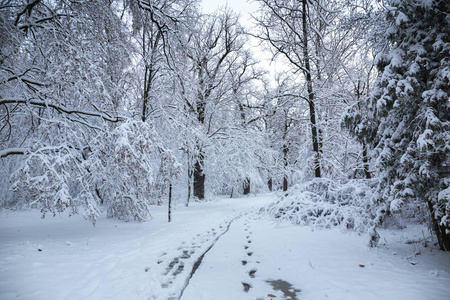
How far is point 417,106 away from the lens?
3865mm

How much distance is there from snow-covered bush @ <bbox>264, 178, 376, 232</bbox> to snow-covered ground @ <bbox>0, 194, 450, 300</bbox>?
0.52 meters

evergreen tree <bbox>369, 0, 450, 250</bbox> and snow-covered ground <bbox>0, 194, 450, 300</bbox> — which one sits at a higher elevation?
evergreen tree <bbox>369, 0, 450, 250</bbox>

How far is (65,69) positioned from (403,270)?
7086 millimetres

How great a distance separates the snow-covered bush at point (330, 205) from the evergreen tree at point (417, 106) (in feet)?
7.67

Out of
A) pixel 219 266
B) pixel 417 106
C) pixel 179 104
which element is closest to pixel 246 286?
pixel 219 266

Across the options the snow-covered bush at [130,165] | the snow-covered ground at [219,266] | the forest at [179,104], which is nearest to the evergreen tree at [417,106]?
the forest at [179,104]

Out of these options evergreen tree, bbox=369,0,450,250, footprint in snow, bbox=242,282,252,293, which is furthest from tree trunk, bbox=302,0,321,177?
footprint in snow, bbox=242,282,252,293

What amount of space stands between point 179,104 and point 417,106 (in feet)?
26.4

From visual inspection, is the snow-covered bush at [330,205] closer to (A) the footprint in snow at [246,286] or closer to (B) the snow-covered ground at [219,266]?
(B) the snow-covered ground at [219,266]

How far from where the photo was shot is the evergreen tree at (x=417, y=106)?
343 cm

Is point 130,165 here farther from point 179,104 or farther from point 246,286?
point 179,104

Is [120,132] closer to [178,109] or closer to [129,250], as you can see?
[129,250]

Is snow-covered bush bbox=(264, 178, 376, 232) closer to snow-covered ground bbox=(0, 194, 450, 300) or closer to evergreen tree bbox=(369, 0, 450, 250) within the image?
snow-covered ground bbox=(0, 194, 450, 300)

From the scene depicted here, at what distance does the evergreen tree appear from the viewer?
3428 millimetres
